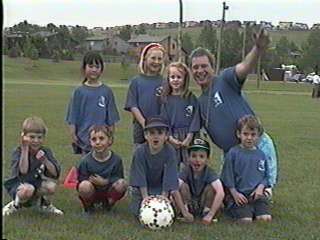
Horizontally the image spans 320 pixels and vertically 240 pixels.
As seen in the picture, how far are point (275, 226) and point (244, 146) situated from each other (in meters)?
0.78

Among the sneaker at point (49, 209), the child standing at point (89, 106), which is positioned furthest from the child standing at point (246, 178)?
the sneaker at point (49, 209)

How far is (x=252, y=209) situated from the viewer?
17.8 ft

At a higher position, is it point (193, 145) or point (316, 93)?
point (193, 145)

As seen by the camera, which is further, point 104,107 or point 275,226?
point 104,107

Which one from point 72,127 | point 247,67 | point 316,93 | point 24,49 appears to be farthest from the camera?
point 24,49

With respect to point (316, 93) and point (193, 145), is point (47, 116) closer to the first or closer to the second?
point (193, 145)

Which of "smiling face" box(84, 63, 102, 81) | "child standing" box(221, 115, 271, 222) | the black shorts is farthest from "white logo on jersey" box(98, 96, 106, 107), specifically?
the black shorts

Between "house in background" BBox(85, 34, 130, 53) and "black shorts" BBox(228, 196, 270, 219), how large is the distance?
79.2 meters

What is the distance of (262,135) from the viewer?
5.86 meters

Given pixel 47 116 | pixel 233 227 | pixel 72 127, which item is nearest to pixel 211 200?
pixel 233 227

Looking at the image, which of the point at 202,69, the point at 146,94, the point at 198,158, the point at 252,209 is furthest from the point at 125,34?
the point at 252,209

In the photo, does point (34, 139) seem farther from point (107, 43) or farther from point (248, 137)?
point (107, 43)

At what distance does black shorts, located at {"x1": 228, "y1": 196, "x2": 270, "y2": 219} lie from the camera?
5.37 m

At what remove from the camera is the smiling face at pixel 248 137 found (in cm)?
535
